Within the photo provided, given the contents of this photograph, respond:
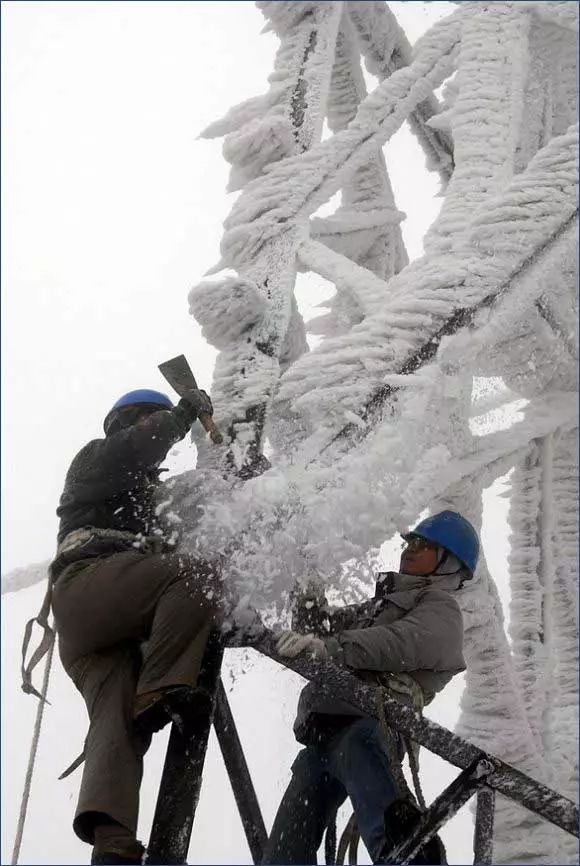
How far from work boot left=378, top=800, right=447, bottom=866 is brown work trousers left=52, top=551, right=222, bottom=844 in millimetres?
904

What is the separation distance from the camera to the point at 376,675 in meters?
3.39

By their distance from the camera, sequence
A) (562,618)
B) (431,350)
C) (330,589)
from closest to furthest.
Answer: (330,589)
(431,350)
(562,618)

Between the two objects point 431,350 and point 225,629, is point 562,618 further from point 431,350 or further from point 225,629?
point 225,629

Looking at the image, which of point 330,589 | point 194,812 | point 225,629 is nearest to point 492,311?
point 330,589

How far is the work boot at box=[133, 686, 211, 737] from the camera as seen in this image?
298 cm

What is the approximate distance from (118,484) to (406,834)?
1.58 metres

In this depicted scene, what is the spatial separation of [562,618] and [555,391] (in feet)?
4.33

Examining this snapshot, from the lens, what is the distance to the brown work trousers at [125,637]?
2.96 meters

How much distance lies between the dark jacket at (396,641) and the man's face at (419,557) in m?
0.08

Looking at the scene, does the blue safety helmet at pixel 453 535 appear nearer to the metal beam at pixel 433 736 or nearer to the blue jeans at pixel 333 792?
the blue jeans at pixel 333 792

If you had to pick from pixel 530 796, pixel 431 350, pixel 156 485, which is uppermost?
pixel 431 350

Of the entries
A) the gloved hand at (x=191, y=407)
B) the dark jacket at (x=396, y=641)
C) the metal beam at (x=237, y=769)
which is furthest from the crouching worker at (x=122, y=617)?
the dark jacket at (x=396, y=641)

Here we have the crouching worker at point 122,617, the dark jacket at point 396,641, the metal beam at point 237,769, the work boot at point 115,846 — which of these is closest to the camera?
the work boot at point 115,846

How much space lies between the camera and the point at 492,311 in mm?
3838
